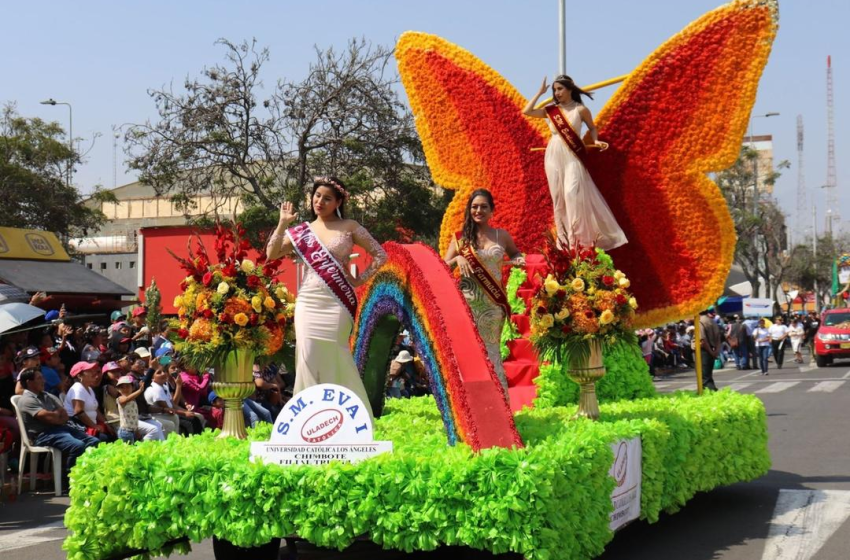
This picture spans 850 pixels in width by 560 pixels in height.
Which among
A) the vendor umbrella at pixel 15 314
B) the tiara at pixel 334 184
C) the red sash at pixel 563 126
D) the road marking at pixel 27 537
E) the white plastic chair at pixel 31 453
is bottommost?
the road marking at pixel 27 537

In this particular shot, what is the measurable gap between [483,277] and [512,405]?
1407 millimetres

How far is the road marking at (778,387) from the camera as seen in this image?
21361 millimetres

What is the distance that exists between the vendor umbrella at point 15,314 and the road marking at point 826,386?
15.1m

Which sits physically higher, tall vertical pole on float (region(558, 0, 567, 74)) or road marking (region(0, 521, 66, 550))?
tall vertical pole on float (region(558, 0, 567, 74))

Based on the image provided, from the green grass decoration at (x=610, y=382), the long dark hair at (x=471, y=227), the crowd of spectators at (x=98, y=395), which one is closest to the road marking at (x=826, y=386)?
the crowd of spectators at (x=98, y=395)

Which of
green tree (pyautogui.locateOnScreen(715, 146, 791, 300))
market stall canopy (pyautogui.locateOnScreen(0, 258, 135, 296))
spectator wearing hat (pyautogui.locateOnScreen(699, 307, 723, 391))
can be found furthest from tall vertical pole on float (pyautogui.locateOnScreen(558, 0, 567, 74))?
green tree (pyautogui.locateOnScreen(715, 146, 791, 300))

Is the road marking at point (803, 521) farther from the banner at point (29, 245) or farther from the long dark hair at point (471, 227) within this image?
the banner at point (29, 245)

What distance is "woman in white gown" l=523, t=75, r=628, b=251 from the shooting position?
9055 millimetres

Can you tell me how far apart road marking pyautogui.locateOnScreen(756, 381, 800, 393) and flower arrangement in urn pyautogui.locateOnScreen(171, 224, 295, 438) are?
1630 cm

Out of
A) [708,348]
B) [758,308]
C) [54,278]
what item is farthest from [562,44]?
[758,308]

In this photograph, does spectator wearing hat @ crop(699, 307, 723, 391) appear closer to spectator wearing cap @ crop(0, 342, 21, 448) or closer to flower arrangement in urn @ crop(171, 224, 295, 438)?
spectator wearing cap @ crop(0, 342, 21, 448)

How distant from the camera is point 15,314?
1097 cm

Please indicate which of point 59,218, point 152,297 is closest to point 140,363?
point 59,218

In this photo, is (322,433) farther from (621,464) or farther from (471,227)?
(471,227)
